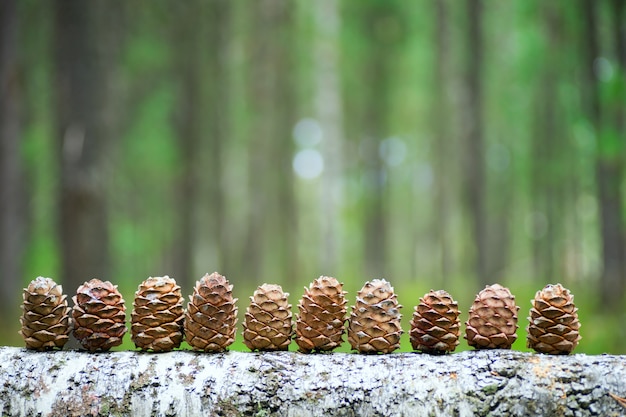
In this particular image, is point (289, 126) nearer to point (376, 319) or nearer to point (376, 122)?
point (376, 122)

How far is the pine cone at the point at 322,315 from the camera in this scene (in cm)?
231

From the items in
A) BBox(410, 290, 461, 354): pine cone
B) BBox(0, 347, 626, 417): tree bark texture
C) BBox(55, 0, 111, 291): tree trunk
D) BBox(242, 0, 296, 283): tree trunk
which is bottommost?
BBox(0, 347, 626, 417): tree bark texture

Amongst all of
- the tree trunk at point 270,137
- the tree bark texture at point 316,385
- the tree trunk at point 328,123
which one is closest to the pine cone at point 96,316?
the tree bark texture at point 316,385

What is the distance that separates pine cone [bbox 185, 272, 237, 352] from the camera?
2.29 meters

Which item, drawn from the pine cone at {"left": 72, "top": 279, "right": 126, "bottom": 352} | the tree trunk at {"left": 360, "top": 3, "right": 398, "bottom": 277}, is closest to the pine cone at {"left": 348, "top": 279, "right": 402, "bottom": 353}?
the pine cone at {"left": 72, "top": 279, "right": 126, "bottom": 352}

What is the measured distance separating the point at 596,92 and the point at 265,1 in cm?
821

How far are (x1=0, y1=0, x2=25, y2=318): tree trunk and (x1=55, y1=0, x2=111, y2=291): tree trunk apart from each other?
14.5 feet

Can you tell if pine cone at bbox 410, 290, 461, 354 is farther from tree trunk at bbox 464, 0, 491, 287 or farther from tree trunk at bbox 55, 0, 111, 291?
tree trunk at bbox 464, 0, 491, 287

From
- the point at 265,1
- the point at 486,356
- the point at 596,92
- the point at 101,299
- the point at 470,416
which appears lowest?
the point at 470,416

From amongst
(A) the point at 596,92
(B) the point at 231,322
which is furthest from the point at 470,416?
(A) the point at 596,92

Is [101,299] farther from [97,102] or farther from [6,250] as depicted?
[6,250]

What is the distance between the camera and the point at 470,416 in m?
2.08

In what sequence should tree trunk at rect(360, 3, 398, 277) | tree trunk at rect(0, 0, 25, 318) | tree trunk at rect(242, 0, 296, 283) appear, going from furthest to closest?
tree trunk at rect(360, 3, 398, 277)
tree trunk at rect(242, 0, 296, 283)
tree trunk at rect(0, 0, 25, 318)

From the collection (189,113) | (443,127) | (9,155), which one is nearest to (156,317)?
(9,155)
